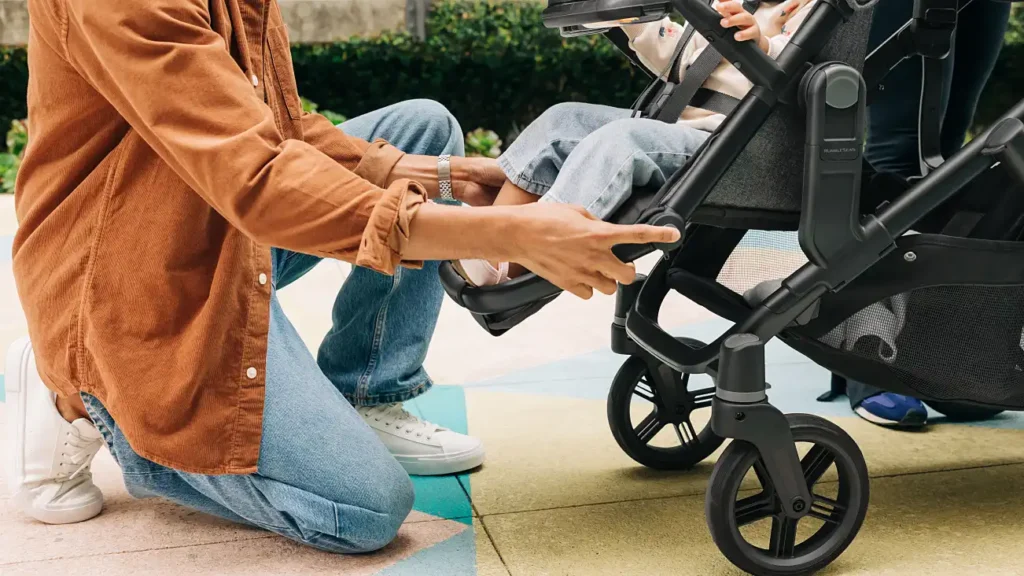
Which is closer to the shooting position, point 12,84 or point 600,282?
point 600,282

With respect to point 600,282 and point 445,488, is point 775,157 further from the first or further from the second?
point 445,488

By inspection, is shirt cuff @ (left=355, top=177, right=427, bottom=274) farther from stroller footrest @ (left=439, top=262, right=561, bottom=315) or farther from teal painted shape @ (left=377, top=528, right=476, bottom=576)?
teal painted shape @ (left=377, top=528, right=476, bottom=576)

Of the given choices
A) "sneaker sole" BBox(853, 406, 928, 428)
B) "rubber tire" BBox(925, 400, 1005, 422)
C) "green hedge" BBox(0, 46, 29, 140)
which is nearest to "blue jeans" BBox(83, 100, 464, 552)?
"sneaker sole" BBox(853, 406, 928, 428)

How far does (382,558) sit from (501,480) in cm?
37

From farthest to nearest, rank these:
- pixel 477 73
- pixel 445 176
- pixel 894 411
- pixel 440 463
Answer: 1. pixel 477 73
2. pixel 894 411
3. pixel 440 463
4. pixel 445 176

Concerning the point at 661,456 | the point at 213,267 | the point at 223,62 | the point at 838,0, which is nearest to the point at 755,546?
the point at 661,456

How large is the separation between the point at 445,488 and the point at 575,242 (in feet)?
2.67

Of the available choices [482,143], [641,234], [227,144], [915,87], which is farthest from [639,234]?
[482,143]

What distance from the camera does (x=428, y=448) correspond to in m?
2.08

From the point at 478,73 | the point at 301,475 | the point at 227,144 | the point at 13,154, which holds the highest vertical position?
the point at 227,144

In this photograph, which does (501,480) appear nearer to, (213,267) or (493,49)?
(213,267)

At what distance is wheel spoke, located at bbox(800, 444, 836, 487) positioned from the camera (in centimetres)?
166

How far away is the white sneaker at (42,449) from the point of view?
1.82m

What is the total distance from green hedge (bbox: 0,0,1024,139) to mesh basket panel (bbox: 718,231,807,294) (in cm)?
453
